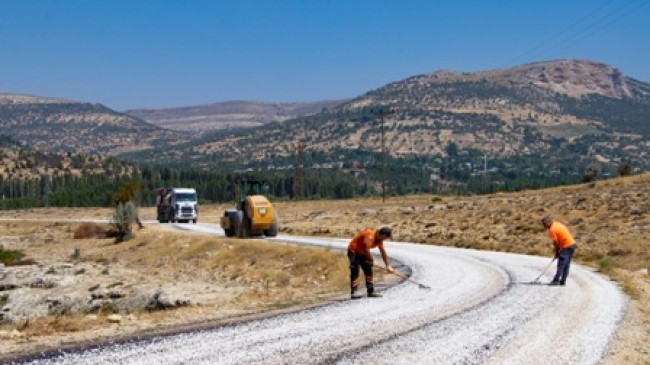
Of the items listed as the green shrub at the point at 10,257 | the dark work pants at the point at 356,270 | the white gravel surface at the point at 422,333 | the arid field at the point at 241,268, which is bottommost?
the green shrub at the point at 10,257

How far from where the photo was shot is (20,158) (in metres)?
191

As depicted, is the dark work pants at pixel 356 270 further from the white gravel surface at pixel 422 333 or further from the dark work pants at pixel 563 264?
the dark work pants at pixel 563 264

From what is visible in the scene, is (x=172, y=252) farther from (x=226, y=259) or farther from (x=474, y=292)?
(x=474, y=292)

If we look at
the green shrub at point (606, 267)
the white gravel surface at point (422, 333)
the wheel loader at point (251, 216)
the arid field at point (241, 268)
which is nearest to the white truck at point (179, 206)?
the arid field at point (241, 268)

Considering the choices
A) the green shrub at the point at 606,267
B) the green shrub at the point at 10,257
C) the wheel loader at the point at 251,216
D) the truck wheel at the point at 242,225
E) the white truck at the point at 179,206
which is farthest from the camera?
the white truck at the point at 179,206

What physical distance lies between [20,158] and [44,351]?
19587 cm

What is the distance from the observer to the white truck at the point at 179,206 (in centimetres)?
6575

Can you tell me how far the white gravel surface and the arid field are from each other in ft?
3.11

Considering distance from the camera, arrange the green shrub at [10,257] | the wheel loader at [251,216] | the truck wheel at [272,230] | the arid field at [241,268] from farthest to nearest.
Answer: the green shrub at [10,257] → the truck wheel at [272,230] → the wheel loader at [251,216] → the arid field at [241,268]

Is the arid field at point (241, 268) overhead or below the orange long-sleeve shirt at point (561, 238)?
below

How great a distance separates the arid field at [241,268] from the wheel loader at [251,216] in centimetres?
212

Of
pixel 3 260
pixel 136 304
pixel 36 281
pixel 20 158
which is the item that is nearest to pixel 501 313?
pixel 136 304

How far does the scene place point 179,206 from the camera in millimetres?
65562

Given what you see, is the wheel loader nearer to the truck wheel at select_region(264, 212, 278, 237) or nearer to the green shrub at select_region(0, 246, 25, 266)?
the truck wheel at select_region(264, 212, 278, 237)
